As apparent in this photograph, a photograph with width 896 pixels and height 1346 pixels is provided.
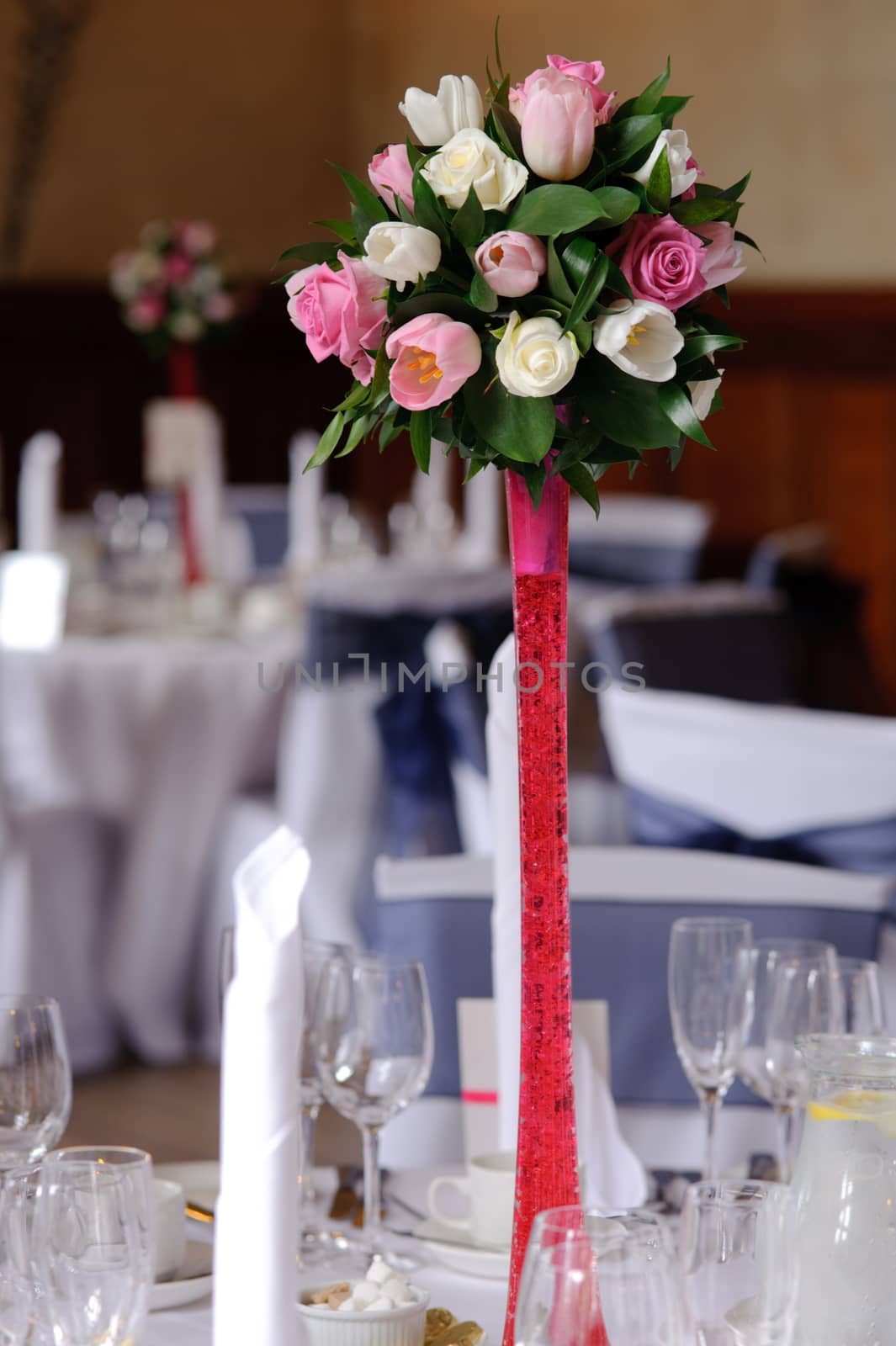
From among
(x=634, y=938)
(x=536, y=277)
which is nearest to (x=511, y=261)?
(x=536, y=277)

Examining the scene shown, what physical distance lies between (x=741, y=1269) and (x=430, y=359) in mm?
509

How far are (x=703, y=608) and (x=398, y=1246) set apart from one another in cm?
251

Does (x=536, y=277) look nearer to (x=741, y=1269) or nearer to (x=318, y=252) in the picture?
(x=318, y=252)

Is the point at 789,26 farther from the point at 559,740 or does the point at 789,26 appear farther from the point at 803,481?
the point at 559,740

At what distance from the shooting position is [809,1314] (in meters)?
1.01

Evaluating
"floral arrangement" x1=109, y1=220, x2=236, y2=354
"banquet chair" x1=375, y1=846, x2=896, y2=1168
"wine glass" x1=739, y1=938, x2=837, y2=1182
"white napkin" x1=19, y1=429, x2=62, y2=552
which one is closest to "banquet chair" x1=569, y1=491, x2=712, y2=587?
"floral arrangement" x1=109, y1=220, x2=236, y2=354

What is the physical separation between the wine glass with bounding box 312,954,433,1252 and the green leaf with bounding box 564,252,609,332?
52 centimetres

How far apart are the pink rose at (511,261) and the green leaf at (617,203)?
41 millimetres

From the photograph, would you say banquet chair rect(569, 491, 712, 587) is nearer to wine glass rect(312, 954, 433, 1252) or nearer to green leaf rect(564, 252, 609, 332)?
wine glass rect(312, 954, 433, 1252)

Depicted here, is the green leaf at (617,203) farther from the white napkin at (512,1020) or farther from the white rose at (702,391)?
the white napkin at (512,1020)

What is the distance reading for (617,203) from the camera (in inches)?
39.7

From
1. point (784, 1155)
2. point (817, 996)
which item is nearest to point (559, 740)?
A: point (817, 996)

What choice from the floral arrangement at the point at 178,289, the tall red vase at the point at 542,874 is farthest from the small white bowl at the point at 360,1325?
the floral arrangement at the point at 178,289

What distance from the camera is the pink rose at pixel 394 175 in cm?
106
